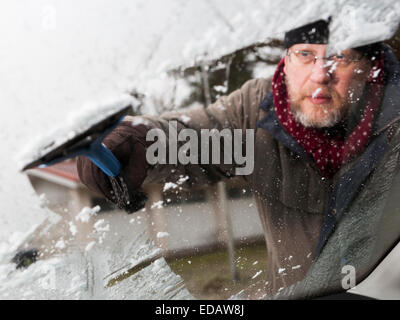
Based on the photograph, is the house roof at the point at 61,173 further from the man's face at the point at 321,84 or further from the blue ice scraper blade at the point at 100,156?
the man's face at the point at 321,84

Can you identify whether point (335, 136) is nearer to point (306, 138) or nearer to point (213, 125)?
point (306, 138)

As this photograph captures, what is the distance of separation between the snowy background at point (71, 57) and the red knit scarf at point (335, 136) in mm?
243

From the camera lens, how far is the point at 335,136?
984 mm

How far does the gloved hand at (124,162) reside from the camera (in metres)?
0.78

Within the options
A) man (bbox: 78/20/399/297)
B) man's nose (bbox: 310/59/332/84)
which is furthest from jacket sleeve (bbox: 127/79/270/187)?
man's nose (bbox: 310/59/332/84)

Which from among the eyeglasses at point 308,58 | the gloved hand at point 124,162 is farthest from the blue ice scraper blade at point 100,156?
the eyeglasses at point 308,58

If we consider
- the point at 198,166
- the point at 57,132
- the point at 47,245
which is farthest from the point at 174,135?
the point at 47,245

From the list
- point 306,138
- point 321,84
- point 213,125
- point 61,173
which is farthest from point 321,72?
point 61,173

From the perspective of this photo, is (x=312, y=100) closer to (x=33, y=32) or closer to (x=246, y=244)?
(x=246, y=244)

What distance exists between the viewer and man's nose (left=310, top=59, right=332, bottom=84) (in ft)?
2.95

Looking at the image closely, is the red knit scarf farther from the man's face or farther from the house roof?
the house roof

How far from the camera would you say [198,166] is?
890 millimetres

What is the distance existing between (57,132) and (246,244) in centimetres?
53

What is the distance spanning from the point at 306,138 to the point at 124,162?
459mm
